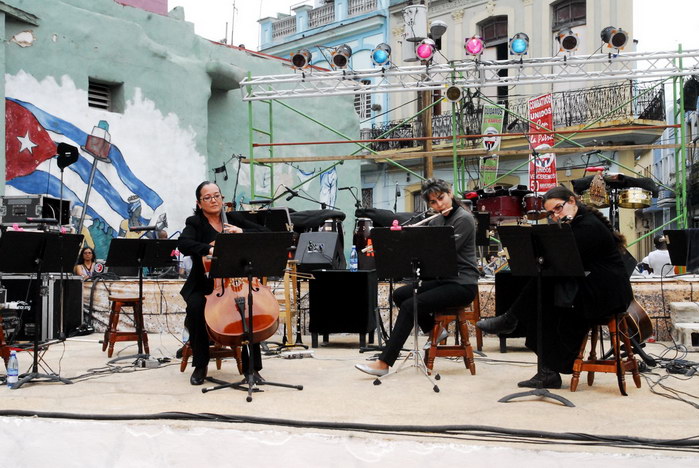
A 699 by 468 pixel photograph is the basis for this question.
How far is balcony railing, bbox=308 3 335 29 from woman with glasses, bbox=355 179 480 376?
21360 mm

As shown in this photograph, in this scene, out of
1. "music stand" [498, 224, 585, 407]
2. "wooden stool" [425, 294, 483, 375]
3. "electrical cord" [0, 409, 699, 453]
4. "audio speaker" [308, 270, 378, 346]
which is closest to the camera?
"electrical cord" [0, 409, 699, 453]

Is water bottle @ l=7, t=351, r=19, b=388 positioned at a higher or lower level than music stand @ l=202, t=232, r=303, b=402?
lower

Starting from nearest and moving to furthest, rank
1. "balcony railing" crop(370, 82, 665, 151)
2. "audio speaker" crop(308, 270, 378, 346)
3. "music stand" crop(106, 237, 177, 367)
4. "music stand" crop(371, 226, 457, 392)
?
"music stand" crop(371, 226, 457, 392) → "music stand" crop(106, 237, 177, 367) → "audio speaker" crop(308, 270, 378, 346) → "balcony railing" crop(370, 82, 665, 151)

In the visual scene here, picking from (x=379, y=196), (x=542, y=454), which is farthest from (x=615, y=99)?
(x=542, y=454)

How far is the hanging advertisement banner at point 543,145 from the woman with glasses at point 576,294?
9899 mm

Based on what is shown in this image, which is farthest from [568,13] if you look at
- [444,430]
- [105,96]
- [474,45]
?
[444,430]

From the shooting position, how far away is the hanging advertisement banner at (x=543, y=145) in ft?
52.5

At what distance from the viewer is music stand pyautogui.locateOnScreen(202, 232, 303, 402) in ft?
18.1

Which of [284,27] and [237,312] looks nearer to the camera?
[237,312]

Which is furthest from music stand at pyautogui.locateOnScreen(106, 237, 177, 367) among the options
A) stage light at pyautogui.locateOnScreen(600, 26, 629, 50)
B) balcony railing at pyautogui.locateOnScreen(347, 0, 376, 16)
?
balcony railing at pyautogui.locateOnScreen(347, 0, 376, 16)

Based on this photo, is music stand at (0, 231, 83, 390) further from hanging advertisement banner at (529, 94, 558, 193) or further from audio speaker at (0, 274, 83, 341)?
hanging advertisement banner at (529, 94, 558, 193)

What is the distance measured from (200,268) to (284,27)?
23774mm

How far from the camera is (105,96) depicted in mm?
13828

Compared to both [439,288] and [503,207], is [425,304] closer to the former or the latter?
[439,288]
